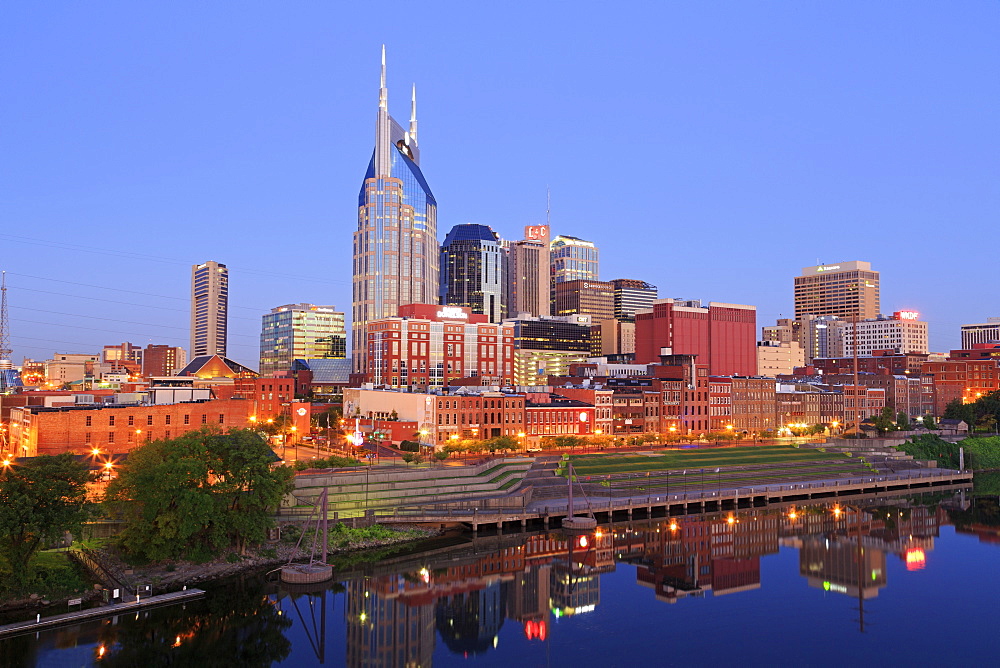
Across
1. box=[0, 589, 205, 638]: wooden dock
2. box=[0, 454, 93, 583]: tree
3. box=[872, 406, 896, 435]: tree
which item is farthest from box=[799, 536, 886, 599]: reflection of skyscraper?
box=[872, 406, 896, 435]: tree

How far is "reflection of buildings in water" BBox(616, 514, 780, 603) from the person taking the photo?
7331 cm

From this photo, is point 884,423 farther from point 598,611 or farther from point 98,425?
point 98,425

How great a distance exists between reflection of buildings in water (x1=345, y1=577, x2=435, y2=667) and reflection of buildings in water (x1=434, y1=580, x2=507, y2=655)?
47.3 inches

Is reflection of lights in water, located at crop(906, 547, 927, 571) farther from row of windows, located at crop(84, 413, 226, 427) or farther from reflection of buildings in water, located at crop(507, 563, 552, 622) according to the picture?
row of windows, located at crop(84, 413, 226, 427)

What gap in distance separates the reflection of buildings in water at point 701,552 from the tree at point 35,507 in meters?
46.1

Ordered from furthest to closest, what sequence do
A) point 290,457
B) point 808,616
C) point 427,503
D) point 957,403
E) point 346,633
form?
point 957,403 → point 290,457 → point 427,503 → point 808,616 → point 346,633

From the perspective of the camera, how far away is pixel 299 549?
7650cm

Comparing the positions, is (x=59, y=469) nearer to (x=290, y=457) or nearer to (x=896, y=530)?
(x=290, y=457)

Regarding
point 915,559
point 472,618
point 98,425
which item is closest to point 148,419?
point 98,425

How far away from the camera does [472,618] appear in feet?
209

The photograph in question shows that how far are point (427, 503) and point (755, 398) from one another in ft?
347

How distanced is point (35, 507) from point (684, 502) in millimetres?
75199

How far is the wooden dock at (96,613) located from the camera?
177 ft

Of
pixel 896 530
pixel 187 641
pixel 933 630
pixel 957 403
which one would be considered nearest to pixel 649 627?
pixel 933 630
